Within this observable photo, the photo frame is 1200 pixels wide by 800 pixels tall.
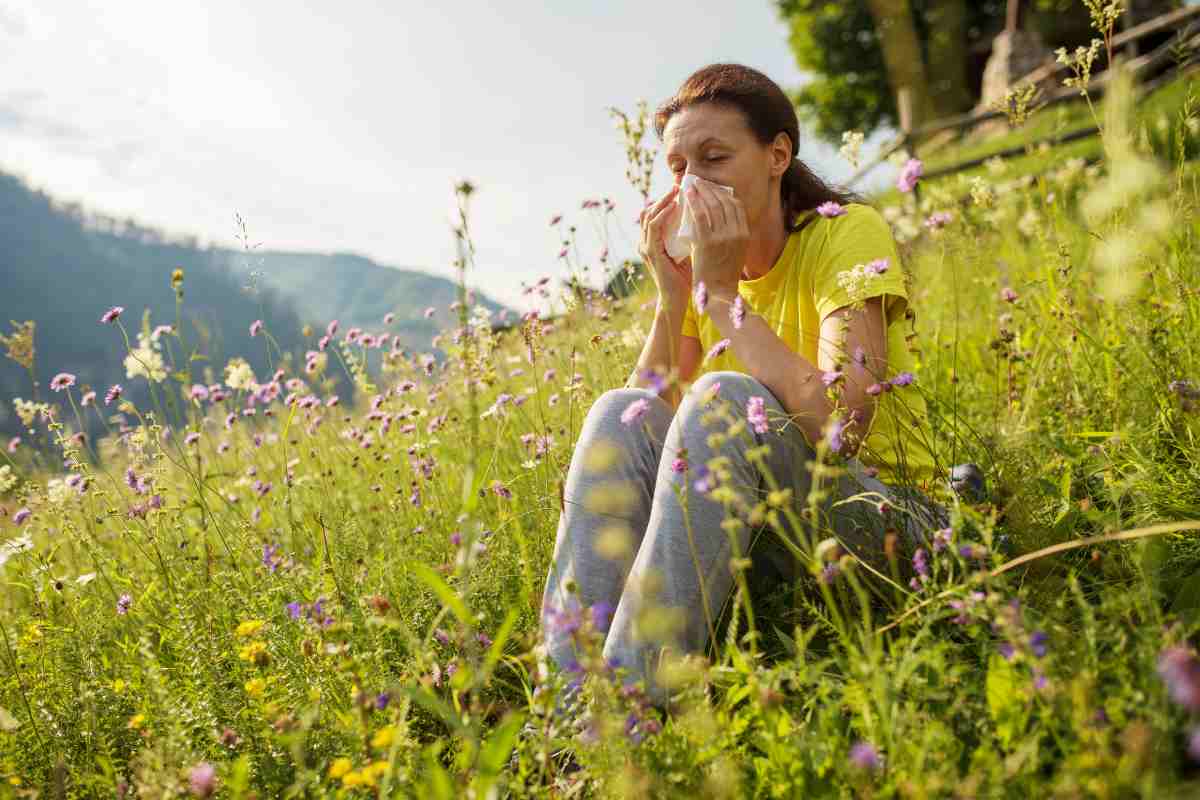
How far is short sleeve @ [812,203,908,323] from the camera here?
1.73m

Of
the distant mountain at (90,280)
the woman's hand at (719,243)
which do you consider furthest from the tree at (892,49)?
the distant mountain at (90,280)

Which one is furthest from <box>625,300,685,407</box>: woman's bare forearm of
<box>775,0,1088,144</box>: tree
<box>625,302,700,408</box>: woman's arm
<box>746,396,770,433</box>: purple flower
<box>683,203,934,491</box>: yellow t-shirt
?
<box>775,0,1088,144</box>: tree

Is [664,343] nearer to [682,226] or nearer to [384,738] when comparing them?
[682,226]

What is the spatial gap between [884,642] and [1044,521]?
525 millimetres

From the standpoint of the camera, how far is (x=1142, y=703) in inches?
39.2

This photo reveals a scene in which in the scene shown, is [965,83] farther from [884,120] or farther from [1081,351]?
[1081,351]

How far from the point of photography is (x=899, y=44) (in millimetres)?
24891

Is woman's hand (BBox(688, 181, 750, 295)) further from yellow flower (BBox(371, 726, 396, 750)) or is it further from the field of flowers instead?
yellow flower (BBox(371, 726, 396, 750))

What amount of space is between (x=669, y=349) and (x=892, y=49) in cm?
2700

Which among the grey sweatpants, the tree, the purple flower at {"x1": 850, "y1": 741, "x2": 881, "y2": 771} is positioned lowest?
the purple flower at {"x1": 850, "y1": 741, "x2": 881, "y2": 771}

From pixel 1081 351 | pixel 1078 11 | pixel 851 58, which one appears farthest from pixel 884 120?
pixel 1081 351

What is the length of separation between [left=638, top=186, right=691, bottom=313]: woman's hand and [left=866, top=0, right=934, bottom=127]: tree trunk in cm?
2544

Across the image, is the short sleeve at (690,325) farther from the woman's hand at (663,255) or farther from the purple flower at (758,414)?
the purple flower at (758,414)

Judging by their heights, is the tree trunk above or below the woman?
above
